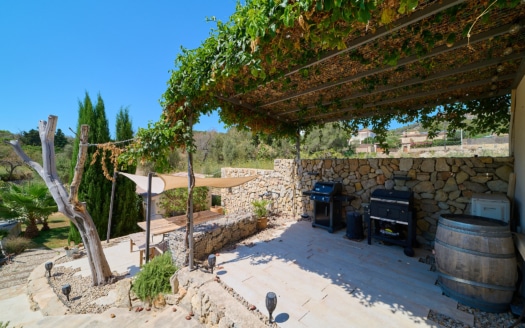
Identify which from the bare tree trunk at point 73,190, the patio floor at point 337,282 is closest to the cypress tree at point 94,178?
the bare tree trunk at point 73,190

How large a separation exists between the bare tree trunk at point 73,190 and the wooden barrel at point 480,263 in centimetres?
580

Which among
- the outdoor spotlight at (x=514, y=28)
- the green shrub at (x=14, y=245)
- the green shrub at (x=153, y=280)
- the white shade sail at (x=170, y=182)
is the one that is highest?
the outdoor spotlight at (x=514, y=28)

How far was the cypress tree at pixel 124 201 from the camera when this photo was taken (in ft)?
23.4

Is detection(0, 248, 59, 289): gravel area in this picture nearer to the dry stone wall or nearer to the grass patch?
the grass patch

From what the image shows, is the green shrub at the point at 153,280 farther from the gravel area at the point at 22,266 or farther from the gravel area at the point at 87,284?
the gravel area at the point at 22,266

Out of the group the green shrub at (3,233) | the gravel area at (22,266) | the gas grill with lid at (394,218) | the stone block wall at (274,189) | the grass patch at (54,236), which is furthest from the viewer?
the grass patch at (54,236)

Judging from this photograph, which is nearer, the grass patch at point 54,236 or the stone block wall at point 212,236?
the stone block wall at point 212,236

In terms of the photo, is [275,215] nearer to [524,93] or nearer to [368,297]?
[368,297]

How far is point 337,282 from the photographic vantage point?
9.51ft

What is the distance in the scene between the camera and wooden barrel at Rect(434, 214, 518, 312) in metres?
2.12

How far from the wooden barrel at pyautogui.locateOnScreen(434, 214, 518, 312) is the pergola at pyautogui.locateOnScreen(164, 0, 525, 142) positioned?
205 cm

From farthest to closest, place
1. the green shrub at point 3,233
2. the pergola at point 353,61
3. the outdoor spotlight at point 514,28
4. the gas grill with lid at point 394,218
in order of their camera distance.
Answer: the green shrub at point 3,233
the gas grill with lid at point 394,218
the outdoor spotlight at point 514,28
the pergola at point 353,61

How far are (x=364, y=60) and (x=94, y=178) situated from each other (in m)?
8.41

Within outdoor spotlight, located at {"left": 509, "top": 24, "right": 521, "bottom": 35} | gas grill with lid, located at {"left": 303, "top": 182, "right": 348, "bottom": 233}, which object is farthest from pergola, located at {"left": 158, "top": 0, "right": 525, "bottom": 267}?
gas grill with lid, located at {"left": 303, "top": 182, "right": 348, "bottom": 233}
